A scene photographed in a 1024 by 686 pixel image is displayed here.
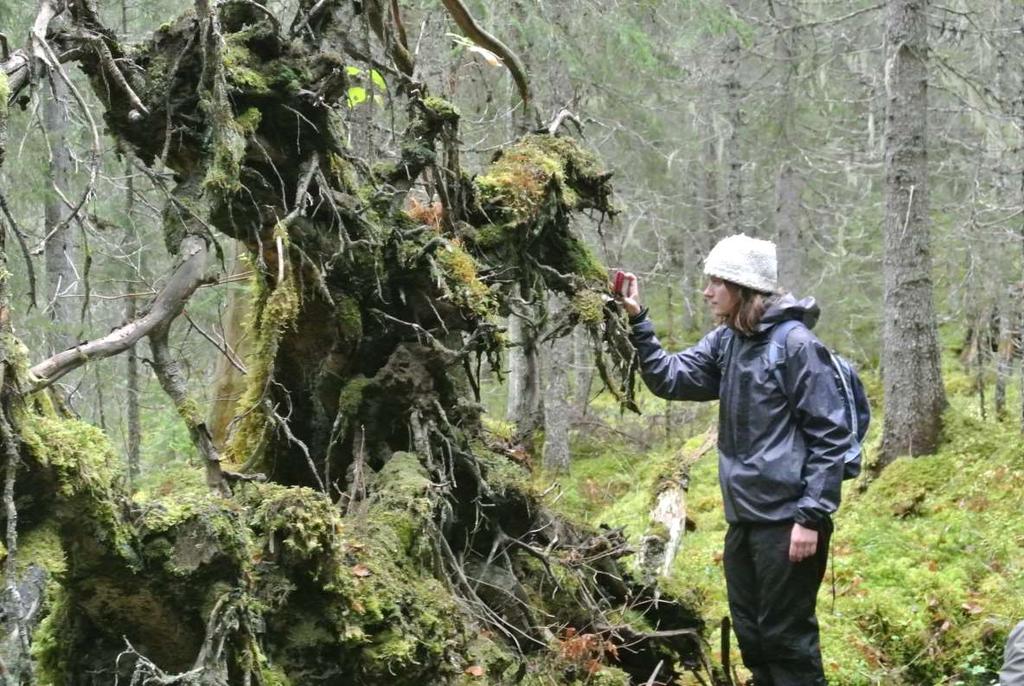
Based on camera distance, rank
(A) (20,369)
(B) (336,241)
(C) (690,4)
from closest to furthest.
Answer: (A) (20,369), (B) (336,241), (C) (690,4)

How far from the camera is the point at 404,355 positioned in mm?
4223

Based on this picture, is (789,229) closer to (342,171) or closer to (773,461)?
(773,461)

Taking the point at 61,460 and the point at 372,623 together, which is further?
the point at 372,623

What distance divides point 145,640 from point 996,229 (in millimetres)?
11733

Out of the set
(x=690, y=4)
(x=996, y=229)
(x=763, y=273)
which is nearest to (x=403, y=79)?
(x=763, y=273)

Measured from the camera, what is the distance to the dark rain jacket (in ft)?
13.8

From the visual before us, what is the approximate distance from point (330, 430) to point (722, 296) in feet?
6.47

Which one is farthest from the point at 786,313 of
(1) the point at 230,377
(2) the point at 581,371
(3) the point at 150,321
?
(2) the point at 581,371

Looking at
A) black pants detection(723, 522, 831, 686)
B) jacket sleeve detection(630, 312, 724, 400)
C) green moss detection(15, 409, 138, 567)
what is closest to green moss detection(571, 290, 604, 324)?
jacket sleeve detection(630, 312, 724, 400)

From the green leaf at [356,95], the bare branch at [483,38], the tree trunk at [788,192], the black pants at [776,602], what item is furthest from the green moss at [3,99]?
the tree trunk at [788,192]

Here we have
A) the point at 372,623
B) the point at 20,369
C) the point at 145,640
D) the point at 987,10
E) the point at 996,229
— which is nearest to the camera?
the point at 20,369

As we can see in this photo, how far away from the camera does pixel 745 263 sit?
445cm

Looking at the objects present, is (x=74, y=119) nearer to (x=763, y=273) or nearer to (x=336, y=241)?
(x=336, y=241)

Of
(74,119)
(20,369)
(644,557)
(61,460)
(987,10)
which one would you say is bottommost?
(644,557)
